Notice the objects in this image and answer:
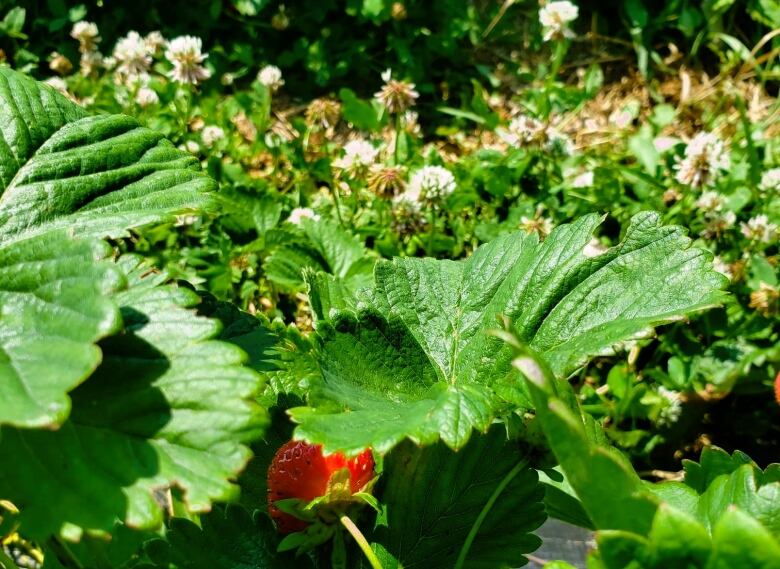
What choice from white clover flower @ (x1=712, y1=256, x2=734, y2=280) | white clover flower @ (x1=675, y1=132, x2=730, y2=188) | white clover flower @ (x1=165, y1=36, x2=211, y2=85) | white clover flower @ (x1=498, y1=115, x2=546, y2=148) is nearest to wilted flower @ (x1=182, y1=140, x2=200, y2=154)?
white clover flower @ (x1=165, y1=36, x2=211, y2=85)

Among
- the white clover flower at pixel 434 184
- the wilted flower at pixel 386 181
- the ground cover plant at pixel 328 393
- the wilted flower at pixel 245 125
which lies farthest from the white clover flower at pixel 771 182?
the wilted flower at pixel 245 125

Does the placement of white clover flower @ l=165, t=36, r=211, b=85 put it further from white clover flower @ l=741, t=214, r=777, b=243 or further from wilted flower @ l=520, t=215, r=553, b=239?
white clover flower @ l=741, t=214, r=777, b=243

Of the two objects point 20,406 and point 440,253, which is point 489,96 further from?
point 20,406

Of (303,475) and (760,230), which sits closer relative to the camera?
(303,475)

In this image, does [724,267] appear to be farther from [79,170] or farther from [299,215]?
[79,170]

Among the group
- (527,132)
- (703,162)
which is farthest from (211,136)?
(703,162)

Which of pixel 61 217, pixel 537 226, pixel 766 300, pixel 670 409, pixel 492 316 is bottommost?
pixel 670 409

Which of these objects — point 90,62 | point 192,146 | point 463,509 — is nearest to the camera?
point 463,509

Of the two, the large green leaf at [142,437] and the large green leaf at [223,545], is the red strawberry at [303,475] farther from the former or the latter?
the large green leaf at [142,437]
